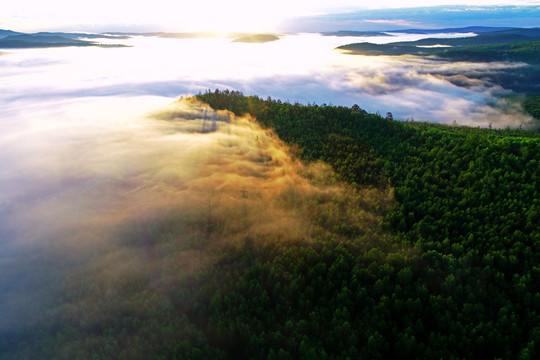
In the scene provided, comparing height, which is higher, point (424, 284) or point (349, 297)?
point (424, 284)

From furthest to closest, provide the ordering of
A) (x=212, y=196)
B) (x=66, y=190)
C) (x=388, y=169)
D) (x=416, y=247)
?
(x=66, y=190) → (x=388, y=169) → (x=212, y=196) → (x=416, y=247)

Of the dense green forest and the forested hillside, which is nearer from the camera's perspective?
the dense green forest

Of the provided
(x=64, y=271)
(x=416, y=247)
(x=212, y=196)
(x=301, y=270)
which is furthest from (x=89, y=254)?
(x=416, y=247)

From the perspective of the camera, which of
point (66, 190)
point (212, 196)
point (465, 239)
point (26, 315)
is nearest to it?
point (26, 315)

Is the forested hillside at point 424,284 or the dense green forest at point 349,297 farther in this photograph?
the forested hillside at point 424,284

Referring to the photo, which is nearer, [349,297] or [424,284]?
[349,297]

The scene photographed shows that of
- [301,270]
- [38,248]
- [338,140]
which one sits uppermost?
[338,140]

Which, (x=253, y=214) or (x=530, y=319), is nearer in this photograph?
(x=530, y=319)

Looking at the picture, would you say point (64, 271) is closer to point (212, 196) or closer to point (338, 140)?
point (212, 196)
